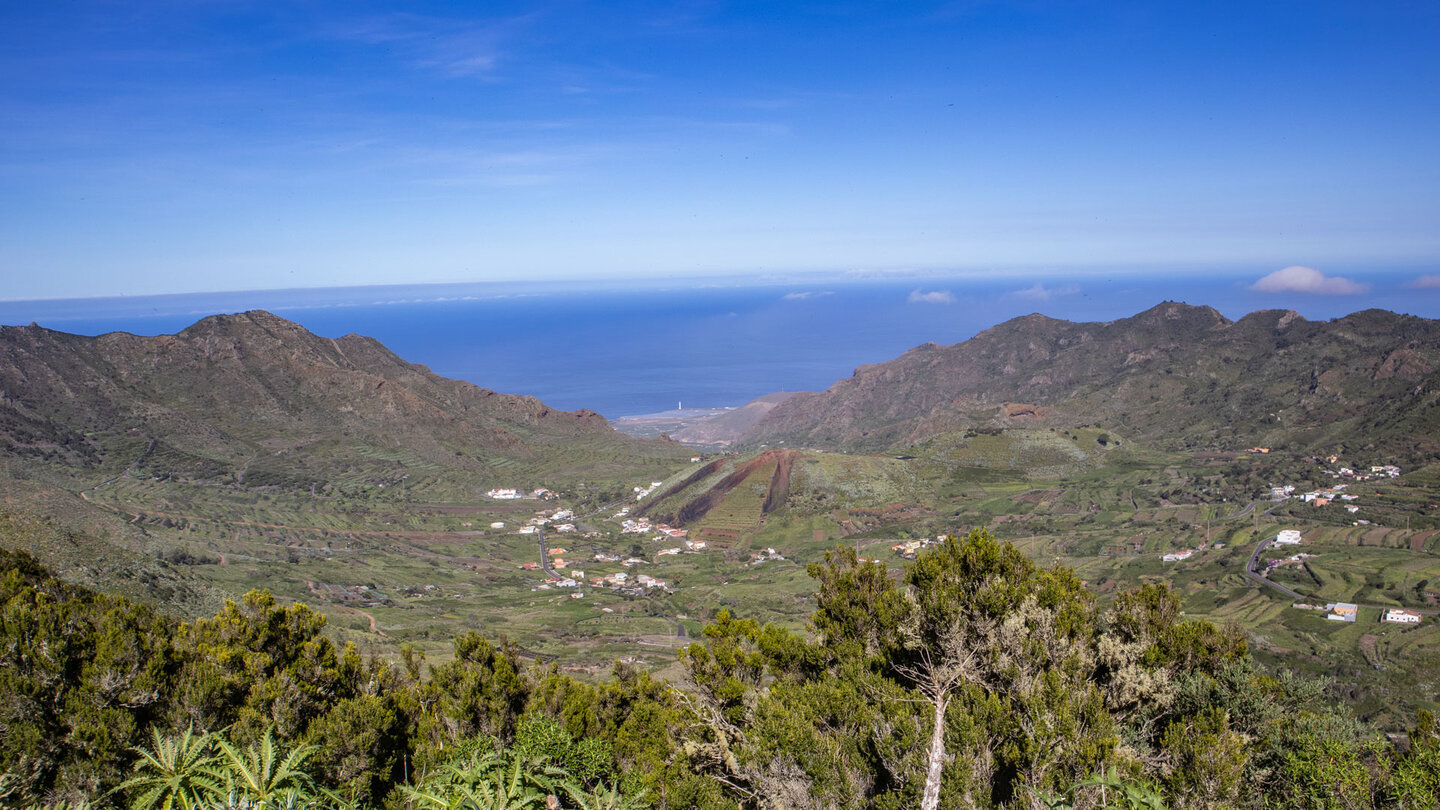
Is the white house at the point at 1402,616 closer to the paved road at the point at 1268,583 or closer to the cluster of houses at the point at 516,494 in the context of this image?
the paved road at the point at 1268,583

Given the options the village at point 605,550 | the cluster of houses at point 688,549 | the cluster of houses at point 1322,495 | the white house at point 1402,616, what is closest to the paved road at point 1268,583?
the white house at point 1402,616

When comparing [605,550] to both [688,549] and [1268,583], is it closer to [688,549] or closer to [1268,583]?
[688,549]

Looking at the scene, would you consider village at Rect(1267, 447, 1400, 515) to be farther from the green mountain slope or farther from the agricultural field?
the green mountain slope

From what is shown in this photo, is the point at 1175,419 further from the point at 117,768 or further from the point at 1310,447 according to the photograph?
the point at 117,768

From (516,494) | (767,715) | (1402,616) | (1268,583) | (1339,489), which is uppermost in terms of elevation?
(767,715)

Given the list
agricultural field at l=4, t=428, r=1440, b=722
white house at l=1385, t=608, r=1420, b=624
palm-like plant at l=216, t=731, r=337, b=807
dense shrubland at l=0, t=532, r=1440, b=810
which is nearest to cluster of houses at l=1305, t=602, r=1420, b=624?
white house at l=1385, t=608, r=1420, b=624

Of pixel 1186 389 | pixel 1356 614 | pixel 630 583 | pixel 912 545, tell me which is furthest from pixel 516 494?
pixel 1186 389
